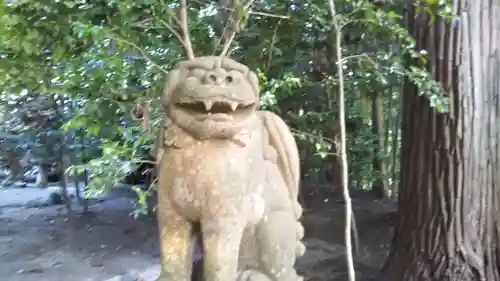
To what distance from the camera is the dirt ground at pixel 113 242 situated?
128 inches

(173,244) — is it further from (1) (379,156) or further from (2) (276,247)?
(1) (379,156)

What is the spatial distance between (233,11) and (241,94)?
508 millimetres

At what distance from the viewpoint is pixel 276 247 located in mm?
1427

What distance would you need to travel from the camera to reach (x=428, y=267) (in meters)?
2.48

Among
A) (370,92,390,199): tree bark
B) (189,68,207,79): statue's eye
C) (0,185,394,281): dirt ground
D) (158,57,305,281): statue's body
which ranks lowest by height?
(0,185,394,281): dirt ground

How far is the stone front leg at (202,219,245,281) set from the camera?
4.37 feet

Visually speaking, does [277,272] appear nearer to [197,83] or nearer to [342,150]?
[342,150]

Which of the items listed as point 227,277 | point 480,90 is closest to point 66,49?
point 227,277

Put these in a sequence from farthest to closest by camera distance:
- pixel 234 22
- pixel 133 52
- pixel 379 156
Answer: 1. pixel 379 156
2. pixel 133 52
3. pixel 234 22

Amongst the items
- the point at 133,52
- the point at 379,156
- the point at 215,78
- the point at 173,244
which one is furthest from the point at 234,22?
the point at 379,156

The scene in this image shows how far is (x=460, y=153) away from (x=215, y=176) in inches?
55.7

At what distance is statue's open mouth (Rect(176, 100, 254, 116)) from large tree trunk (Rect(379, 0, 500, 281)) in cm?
128

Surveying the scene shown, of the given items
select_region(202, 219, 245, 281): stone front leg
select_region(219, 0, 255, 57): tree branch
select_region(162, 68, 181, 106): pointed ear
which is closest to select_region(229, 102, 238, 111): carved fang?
select_region(162, 68, 181, 106): pointed ear

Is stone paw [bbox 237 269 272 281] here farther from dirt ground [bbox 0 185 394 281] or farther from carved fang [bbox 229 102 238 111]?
dirt ground [bbox 0 185 394 281]
